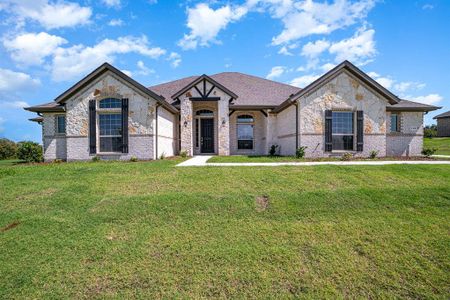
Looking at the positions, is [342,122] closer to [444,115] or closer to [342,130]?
[342,130]

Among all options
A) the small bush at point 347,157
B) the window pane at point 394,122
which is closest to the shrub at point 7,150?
the small bush at point 347,157

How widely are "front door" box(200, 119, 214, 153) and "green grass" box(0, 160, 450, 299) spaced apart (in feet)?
30.9

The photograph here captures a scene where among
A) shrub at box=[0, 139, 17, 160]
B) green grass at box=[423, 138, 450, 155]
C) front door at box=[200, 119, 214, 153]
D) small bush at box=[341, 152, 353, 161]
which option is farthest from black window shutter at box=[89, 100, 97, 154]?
green grass at box=[423, 138, 450, 155]

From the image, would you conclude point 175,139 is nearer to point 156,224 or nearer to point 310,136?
point 310,136

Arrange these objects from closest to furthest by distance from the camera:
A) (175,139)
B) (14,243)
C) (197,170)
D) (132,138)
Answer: (14,243)
(197,170)
(132,138)
(175,139)

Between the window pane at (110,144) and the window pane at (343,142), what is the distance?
11832mm

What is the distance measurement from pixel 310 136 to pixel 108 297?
1265 cm

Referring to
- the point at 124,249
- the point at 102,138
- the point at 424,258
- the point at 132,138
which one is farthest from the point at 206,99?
the point at 424,258

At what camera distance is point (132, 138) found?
551 inches

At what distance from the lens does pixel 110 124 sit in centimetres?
1417

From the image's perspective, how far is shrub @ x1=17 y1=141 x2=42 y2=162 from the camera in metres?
15.2

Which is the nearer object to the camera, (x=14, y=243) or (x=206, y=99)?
(x=14, y=243)

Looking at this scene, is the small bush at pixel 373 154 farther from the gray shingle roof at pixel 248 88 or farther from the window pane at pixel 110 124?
the window pane at pixel 110 124

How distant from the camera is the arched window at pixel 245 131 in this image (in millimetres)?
18891
